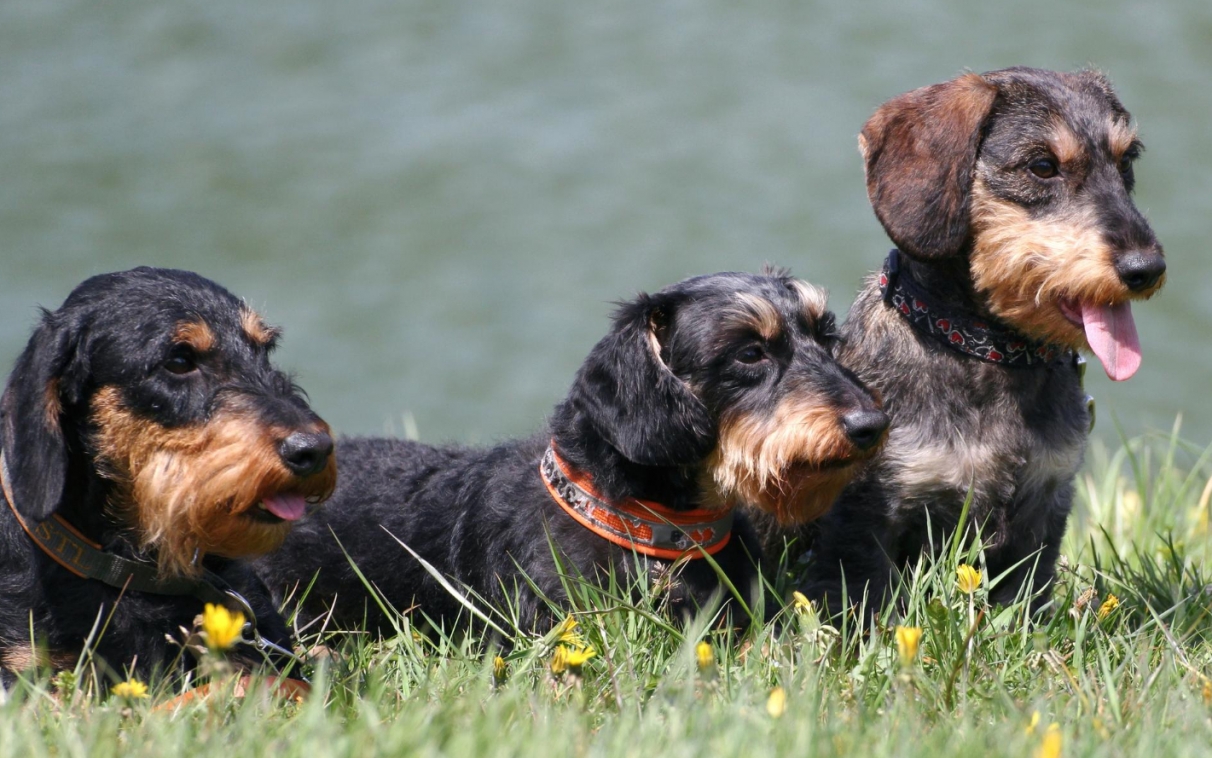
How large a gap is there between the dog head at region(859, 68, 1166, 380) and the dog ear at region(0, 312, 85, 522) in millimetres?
2430

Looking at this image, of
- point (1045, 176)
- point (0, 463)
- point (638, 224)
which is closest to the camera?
point (0, 463)

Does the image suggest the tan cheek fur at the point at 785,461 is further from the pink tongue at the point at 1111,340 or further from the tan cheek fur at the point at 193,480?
the tan cheek fur at the point at 193,480

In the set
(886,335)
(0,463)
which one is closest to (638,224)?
(886,335)

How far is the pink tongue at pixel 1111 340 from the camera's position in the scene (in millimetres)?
4430

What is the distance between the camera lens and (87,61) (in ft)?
60.5

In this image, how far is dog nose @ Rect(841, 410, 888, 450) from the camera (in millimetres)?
4199

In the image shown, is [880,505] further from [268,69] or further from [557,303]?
[268,69]

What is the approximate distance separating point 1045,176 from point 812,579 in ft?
4.93

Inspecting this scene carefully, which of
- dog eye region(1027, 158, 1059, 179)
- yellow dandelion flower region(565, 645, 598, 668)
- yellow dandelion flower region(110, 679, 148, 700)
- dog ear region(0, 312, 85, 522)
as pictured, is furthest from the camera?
dog eye region(1027, 158, 1059, 179)

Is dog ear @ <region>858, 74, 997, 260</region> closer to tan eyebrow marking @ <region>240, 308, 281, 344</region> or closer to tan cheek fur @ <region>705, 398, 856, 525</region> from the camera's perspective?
tan cheek fur @ <region>705, 398, 856, 525</region>

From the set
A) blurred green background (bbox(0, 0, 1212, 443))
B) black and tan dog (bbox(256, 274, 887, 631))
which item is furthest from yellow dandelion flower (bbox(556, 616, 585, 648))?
blurred green background (bbox(0, 0, 1212, 443))

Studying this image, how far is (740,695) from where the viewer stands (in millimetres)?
3277

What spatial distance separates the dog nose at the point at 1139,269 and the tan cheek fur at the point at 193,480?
7.79 feet

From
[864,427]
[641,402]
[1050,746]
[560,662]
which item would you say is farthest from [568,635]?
[1050,746]
